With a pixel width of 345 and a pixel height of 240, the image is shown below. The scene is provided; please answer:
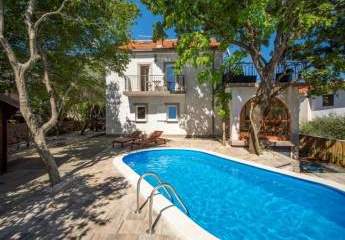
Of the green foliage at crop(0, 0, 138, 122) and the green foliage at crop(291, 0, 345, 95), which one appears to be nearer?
the green foliage at crop(0, 0, 138, 122)

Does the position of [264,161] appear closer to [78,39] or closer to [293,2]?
[293,2]

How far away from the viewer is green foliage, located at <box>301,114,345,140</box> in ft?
63.7

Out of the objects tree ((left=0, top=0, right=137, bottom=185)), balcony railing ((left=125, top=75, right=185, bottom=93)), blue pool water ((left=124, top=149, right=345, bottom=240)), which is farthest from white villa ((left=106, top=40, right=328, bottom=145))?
blue pool water ((left=124, top=149, right=345, bottom=240))

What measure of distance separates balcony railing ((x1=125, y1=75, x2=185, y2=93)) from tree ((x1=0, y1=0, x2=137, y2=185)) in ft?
24.0

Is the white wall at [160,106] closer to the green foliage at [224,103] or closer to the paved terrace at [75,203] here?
the green foliage at [224,103]

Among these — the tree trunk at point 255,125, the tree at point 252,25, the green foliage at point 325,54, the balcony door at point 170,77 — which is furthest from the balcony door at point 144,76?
the green foliage at point 325,54

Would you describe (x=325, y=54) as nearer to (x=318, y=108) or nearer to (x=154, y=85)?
(x=154, y=85)

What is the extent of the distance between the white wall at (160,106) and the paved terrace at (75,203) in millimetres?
10035

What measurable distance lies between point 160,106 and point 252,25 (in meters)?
11.8

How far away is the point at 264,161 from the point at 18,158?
40.3 ft

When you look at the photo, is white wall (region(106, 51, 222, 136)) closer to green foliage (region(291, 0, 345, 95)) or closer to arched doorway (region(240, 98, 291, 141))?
arched doorway (region(240, 98, 291, 141))

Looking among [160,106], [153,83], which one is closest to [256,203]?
[160,106]

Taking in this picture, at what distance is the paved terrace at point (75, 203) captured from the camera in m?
5.92

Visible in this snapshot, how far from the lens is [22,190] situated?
9188 mm
